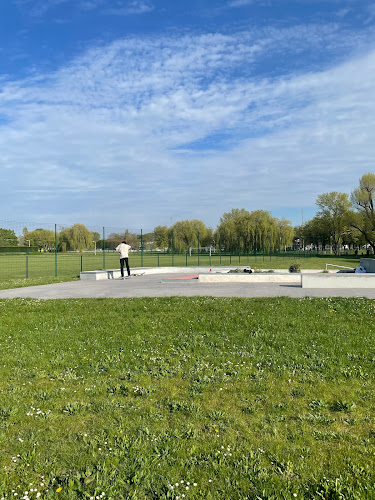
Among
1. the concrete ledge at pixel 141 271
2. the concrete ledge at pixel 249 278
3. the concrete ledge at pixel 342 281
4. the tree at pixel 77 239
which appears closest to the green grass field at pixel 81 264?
the tree at pixel 77 239

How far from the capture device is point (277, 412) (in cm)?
418

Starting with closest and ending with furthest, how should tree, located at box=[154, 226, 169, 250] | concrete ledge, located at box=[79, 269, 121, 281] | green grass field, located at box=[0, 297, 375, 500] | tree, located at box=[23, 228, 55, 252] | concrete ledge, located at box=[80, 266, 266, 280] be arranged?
1. green grass field, located at box=[0, 297, 375, 500]
2. concrete ledge, located at box=[79, 269, 121, 281]
3. concrete ledge, located at box=[80, 266, 266, 280]
4. tree, located at box=[23, 228, 55, 252]
5. tree, located at box=[154, 226, 169, 250]

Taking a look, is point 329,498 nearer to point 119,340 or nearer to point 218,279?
point 119,340

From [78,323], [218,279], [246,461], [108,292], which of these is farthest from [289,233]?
[246,461]

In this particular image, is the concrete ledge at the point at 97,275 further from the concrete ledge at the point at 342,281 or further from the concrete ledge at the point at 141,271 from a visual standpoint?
the concrete ledge at the point at 342,281

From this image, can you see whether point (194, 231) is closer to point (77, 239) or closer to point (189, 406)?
point (77, 239)

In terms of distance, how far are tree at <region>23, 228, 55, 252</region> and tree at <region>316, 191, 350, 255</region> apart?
183ft

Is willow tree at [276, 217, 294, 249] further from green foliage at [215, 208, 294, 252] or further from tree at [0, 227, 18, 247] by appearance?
tree at [0, 227, 18, 247]

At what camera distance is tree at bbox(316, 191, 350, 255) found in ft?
224

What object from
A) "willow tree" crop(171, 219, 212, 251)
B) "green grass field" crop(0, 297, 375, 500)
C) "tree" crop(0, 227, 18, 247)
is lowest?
"green grass field" crop(0, 297, 375, 500)

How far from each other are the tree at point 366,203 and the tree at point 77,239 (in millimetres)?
48680

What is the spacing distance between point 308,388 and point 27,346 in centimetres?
478

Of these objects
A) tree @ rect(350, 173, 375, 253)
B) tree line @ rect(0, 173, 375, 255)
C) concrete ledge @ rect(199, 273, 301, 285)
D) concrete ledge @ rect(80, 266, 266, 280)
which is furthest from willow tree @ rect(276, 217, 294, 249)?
concrete ledge @ rect(199, 273, 301, 285)

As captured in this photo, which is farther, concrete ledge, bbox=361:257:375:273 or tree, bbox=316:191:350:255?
tree, bbox=316:191:350:255
